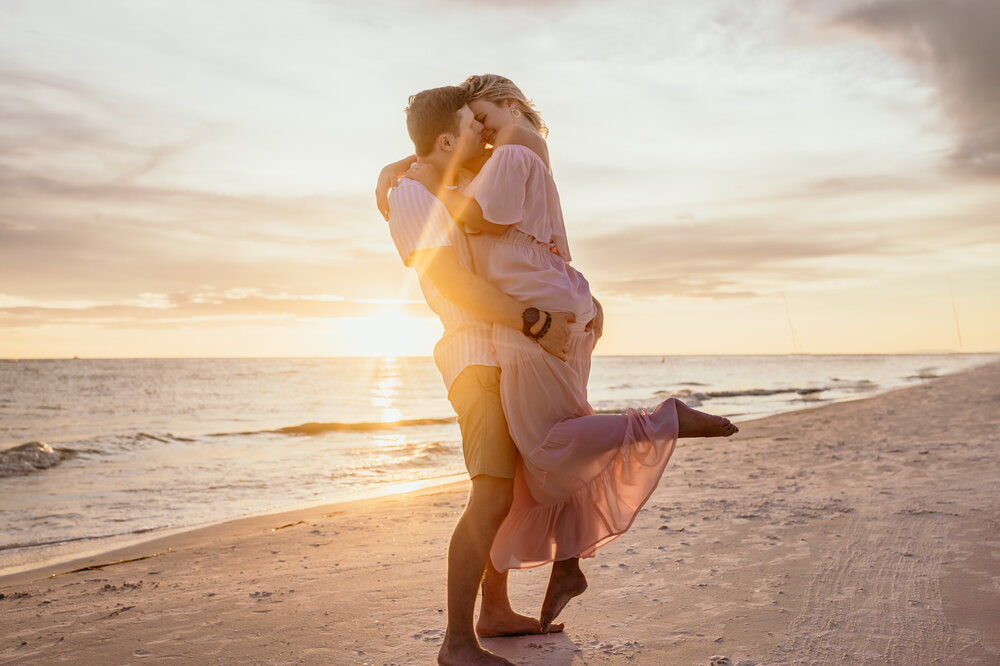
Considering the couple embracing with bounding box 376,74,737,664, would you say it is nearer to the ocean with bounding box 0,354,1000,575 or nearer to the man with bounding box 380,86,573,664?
the man with bounding box 380,86,573,664

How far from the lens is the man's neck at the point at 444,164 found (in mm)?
2533

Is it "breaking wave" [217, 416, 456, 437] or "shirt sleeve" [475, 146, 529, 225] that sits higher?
"shirt sleeve" [475, 146, 529, 225]

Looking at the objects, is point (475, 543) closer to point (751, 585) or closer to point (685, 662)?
point (685, 662)

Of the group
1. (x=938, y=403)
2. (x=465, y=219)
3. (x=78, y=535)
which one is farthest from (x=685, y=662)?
(x=938, y=403)

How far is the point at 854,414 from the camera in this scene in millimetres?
11680

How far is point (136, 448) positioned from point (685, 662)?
1336 centimetres

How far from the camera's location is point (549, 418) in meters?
2.38

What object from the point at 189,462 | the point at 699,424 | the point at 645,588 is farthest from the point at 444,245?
the point at 189,462

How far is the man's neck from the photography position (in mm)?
2533

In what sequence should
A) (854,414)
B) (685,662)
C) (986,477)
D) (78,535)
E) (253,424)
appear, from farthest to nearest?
1. (253,424)
2. (854,414)
3. (78,535)
4. (986,477)
5. (685,662)

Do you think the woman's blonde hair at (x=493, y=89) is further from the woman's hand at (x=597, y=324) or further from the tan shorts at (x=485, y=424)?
the tan shorts at (x=485, y=424)

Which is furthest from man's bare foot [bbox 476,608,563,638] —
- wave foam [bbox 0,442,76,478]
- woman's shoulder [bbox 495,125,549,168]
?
wave foam [bbox 0,442,76,478]

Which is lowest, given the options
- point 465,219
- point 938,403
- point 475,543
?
point 938,403

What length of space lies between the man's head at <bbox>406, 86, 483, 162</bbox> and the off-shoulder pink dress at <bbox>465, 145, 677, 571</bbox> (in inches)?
6.4
